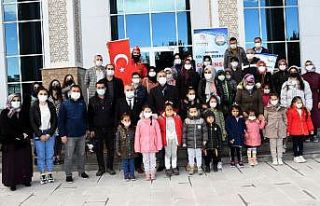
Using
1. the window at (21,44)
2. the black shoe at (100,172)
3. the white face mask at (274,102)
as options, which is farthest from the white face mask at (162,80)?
the window at (21,44)

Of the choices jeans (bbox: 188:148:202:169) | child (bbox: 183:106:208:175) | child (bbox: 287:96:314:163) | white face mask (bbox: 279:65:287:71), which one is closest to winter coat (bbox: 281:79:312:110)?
child (bbox: 287:96:314:163)

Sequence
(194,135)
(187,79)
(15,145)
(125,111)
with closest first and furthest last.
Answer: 1. (15,145)
2. (194,135)
3. (125,111)
4. (187,79)

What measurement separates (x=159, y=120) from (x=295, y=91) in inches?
131

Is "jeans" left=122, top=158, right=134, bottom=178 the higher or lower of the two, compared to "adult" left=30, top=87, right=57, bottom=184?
lower

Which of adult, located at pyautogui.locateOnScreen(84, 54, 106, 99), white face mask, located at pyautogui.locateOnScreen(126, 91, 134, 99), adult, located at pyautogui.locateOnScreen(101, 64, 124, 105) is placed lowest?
white face mask, located at pyautogui.locateOnScreen(126, 91, 134, 99)

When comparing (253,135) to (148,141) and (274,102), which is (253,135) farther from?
(148,141)

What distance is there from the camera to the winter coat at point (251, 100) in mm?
10516

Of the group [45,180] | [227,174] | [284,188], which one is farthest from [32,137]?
[284,188]

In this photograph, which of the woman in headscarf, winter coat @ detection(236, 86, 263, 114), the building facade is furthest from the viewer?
the building facade

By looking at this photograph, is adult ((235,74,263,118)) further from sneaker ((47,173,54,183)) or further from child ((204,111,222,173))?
sneaker ((47,173,54,183))

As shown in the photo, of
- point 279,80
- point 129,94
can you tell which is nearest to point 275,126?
point 279,80

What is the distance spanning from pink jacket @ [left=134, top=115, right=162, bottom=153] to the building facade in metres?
7.95

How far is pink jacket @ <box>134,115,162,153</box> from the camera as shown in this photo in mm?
9391

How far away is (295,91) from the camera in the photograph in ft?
35.7
